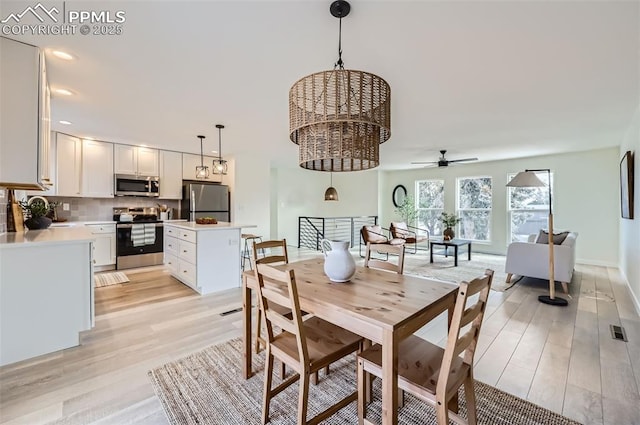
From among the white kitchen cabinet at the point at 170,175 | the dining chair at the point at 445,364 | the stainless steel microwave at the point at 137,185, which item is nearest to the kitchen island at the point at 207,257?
the stainless steel microwave at the point at 137,185

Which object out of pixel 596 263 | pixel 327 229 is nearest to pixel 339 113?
pixel 596 263

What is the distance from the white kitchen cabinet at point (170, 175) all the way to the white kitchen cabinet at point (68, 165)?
4.18ft

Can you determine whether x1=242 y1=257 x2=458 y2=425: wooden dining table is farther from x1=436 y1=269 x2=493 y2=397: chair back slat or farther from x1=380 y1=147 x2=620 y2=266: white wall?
x1=380 y1=147 x2=620 y2=266: white wall

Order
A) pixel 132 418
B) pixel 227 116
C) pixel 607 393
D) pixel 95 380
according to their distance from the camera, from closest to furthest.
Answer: pixel 132 418 < pixel 607 393 < pixel 95 380 < pixel 227 116

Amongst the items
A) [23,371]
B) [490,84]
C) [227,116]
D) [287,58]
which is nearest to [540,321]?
[490,84]

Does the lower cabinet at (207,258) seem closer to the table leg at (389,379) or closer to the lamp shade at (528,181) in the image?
the table leg at (389,379)

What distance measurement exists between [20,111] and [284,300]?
251 cm

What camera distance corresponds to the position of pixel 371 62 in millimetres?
2244

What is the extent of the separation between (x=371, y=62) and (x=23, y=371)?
Answer: 11.4 feet

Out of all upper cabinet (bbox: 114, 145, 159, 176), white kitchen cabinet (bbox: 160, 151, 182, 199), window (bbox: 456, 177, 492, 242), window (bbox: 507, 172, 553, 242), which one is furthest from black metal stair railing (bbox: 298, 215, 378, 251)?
upper cabinet (bbox: 114, 145, 159, 176)

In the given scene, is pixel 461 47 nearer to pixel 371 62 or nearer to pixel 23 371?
pixel 371 62

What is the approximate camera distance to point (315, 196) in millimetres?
8953

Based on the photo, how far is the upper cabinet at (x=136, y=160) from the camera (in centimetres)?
515

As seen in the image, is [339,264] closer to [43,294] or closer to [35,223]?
[43,294]
